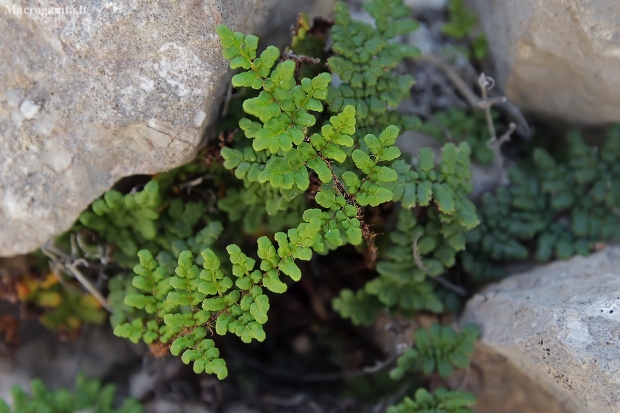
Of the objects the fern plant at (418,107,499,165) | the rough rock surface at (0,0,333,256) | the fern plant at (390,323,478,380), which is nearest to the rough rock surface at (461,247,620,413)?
the fern plant at (390,323,478,380)

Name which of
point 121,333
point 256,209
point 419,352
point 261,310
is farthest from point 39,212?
point 419,352

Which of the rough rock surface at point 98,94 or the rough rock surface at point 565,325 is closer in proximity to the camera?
the rough rock surface at point 565,325

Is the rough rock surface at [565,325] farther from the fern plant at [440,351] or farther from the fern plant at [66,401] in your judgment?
the fern plant at [66,401]

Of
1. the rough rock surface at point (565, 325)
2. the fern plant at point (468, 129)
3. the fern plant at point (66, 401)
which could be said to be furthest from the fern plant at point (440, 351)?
the fern plant at point (66, 401)

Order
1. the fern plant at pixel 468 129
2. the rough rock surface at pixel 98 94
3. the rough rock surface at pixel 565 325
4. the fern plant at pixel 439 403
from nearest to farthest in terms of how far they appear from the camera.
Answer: the rough rock surface at pixel 565 325
the rough rock surface at pixel 98 94
the fern plant at pixel 439 403
the fern plant at pixel 468 129

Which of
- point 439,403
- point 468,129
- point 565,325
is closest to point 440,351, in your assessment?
point 439,403

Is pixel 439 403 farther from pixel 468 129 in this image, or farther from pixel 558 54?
pixel 558 54

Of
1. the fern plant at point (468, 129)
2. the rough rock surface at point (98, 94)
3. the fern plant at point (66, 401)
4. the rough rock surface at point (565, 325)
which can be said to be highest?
the rough rock surface at point (98, 94)
